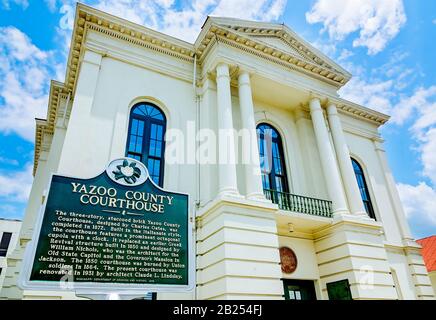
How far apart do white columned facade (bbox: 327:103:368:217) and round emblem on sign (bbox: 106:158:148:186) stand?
9628 mm

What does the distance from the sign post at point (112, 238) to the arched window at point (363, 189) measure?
12685mm

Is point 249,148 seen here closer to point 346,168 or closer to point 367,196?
point 346,168

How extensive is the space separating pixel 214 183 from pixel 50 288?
6.87 m

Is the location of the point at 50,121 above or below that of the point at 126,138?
above

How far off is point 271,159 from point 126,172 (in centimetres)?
884

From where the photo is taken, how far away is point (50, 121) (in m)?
15.5

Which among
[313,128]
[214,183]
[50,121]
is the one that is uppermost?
[50,121]

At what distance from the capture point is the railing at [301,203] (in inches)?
454

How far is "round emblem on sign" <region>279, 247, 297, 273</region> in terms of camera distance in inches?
425

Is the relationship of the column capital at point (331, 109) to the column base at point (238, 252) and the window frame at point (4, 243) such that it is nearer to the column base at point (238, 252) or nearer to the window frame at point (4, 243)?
the column base at point (238, 252)

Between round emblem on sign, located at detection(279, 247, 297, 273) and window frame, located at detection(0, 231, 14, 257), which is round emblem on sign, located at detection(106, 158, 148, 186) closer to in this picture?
round emblem on sign, located at detection(279, 247, 297, 273)

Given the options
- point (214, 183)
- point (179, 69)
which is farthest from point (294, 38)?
point (214, 183)

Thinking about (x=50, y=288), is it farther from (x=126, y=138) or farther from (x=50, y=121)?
(x=50, y=121)

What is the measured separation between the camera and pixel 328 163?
480 inches
